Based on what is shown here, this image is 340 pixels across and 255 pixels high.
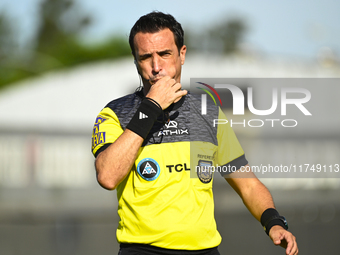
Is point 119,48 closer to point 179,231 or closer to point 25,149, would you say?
point 25,149

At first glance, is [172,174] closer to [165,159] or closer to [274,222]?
[165,159]

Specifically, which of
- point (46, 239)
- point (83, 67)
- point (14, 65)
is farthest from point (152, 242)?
point (14, 65)

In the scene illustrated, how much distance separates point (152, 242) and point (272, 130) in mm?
11634

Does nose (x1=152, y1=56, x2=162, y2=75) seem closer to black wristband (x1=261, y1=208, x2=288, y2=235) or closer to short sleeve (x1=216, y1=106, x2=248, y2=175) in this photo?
short sleeve (x1=216, y1=106, x2=248, y2=175)

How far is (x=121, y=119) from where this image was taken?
2.93 m

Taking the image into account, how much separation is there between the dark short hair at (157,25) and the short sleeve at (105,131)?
19.6 inches

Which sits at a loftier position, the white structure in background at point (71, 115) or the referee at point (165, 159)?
the white structure in background at point (71, 115)

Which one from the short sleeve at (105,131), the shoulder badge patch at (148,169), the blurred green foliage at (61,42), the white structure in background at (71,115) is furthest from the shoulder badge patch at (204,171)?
the blurred green foliage at (61,42)

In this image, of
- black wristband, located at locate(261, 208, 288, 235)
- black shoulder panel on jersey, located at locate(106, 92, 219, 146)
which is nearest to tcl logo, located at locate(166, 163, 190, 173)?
black shoulder panel on jersey, located at locate(106, 92, 219, 146)

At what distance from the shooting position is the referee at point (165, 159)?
105 inches

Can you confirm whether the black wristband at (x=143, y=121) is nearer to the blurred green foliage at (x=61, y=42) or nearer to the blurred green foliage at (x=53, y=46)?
the blurred green foliage at (x=61, y=42)

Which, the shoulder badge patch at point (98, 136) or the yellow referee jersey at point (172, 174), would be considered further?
the shoulder badge patch at point (98, 136)

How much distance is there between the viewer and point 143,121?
2.67 metres

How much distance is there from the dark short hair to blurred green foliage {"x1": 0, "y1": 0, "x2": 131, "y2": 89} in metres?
28.8
